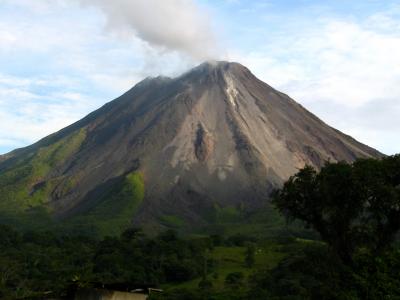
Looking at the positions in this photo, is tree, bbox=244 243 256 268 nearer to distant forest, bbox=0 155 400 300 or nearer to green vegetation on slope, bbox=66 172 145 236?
distant forest, bbox=0 155 400 300

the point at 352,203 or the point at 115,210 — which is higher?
the point at 115,210

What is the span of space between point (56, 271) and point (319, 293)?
59282 millimetres

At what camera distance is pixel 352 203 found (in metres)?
40.7

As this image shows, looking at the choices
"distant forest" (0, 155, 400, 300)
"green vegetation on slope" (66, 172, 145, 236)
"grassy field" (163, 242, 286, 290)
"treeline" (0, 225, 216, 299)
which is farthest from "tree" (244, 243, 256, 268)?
"green vegetation on slope" (66, 172, 145, 236)

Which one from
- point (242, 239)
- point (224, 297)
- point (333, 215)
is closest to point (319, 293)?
point (333, 215)

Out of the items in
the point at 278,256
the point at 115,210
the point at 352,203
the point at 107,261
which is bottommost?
the point at 278,256

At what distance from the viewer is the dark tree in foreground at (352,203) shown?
39.6 meters

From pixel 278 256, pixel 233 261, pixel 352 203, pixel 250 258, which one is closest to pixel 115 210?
pixel 233 261

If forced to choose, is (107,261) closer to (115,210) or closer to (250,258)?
(250,258)

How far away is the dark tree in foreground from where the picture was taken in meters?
39.6

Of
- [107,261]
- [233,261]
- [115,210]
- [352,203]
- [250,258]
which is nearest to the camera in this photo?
[352,203]

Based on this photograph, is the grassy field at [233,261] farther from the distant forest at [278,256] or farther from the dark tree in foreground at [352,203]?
the dark tree in foreground at [352,203]

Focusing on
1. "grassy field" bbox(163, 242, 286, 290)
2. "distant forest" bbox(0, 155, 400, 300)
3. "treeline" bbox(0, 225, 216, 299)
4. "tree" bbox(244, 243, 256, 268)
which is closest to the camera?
"distant forest" bbox(0, 155, 400, 300)

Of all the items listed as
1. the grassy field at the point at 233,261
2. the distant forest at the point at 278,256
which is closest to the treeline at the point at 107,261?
the distant forest at the point at 278,256
